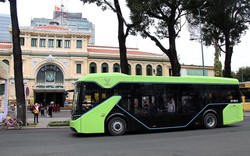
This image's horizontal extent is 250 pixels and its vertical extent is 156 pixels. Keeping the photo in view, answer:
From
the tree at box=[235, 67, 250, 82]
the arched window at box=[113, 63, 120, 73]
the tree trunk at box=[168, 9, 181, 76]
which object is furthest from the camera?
the tree at box=[235, 67, 250, 82]

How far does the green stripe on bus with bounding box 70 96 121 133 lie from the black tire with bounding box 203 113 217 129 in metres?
5.45

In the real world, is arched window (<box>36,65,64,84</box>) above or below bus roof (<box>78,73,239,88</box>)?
above

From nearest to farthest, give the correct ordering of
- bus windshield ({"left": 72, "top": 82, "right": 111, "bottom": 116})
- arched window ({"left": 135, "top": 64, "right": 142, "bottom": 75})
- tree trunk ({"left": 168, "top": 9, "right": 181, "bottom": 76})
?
1. bus windshield ({"left": 72, "top": 82, "right": 111, "bottom": 116})
2. tree trunk ({"left": 168, "top": 9, "right": 181, "bottom": 76})
3. arched window ({"left": 135, "top": 64, "right": 142, "bottom": 75})

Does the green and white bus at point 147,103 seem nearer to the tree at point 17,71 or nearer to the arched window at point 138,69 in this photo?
the tree at point 17,71

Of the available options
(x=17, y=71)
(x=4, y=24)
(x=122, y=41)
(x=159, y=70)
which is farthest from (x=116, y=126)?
(x=4, y=24)

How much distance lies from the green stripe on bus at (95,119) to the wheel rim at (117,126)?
54cm

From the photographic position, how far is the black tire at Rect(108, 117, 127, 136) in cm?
1236

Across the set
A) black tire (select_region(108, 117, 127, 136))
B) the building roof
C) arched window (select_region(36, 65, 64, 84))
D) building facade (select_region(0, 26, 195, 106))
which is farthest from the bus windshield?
the building roof

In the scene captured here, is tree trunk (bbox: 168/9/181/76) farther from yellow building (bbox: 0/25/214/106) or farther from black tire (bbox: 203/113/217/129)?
yellow building (bbox: 0/25/214/106)

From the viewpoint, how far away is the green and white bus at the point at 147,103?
12.2m

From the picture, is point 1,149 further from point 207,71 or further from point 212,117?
point 207,71

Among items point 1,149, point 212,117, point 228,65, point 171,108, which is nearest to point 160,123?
Answer: point 171,108

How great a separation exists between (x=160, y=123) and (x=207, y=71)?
51438 millimetres

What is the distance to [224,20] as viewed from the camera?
85.6 ft
